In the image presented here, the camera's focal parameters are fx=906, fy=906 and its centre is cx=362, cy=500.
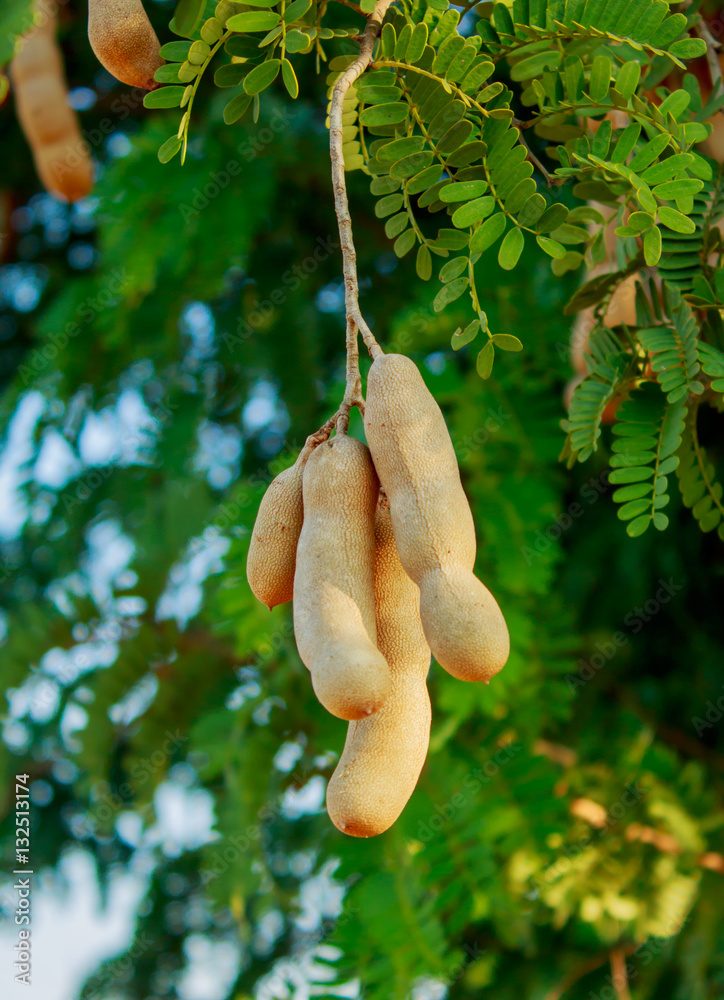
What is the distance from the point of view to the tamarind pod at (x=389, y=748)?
12.4 inches

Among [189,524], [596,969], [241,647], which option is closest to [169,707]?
[189,524]

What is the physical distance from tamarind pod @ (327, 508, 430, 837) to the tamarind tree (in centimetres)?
10

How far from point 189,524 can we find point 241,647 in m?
0.29

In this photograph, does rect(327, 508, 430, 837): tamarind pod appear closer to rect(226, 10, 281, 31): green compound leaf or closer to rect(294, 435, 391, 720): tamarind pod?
rect(294, 435, 391, 720): tamarind pod

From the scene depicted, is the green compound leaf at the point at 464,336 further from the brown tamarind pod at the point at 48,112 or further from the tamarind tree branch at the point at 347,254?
the brown tamarind pod at the point at 48,112

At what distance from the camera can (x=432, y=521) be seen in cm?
32

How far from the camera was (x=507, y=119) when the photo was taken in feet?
1.36

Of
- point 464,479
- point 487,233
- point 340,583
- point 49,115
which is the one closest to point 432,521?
point 340,583

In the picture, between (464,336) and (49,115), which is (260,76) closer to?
(464,336)

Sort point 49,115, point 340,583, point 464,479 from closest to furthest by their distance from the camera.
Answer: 1. point 340,583
2. point 464,479
3. point 49,115

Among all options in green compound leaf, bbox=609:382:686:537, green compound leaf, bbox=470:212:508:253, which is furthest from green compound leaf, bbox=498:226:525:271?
green compound leaf, bbox=609:382:686:537

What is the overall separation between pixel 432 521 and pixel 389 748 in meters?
0.08

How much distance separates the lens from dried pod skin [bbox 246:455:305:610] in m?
0.36

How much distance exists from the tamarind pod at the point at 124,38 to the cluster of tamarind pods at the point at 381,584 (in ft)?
0.60
